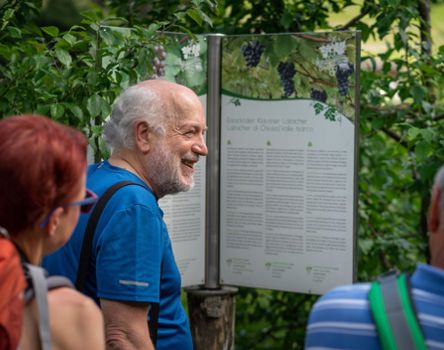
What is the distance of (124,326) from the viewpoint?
10.4 ft

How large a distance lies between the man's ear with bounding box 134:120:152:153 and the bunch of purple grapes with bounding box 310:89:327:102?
1.33m

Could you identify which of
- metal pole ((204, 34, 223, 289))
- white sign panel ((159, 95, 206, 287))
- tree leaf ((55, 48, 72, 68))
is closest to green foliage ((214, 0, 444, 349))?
metal pole ((204, 34, 223, 289))

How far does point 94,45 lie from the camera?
4320mm

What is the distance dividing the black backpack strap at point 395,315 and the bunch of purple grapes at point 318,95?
108 inches

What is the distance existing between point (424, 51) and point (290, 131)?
4.86 feet

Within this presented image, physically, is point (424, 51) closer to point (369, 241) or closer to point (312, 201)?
point (369, 241)

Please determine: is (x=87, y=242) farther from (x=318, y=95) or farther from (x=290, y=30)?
(x=290, y=30)

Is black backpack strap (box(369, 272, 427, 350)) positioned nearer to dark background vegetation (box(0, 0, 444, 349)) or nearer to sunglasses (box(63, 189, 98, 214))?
sunglasses (box(63, 189, 98, 214))

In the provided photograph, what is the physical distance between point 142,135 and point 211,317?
5.40 ft

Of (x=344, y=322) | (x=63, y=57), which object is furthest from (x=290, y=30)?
(x=344, y=322)

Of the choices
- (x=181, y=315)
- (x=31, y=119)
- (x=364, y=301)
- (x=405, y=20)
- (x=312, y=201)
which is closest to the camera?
(x=364, y=301)

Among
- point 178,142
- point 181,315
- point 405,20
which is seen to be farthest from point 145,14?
point 181,315

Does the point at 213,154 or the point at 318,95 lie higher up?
the point at 318,95

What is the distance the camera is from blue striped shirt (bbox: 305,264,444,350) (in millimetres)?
1951
